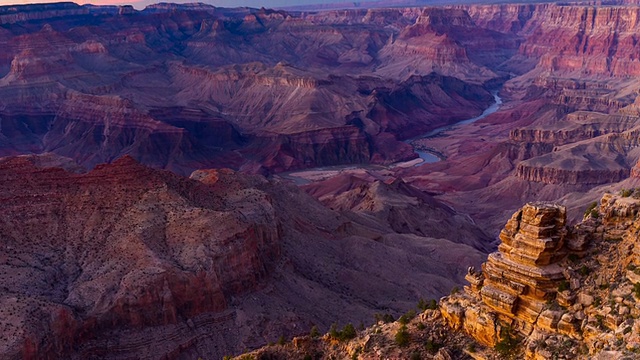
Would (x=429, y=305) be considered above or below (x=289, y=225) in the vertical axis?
above

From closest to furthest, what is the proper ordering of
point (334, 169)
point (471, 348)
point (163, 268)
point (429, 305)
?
1. point (471, 348)
2. point (429, 305)
3. point (163, 268)
4. point (334, 169)

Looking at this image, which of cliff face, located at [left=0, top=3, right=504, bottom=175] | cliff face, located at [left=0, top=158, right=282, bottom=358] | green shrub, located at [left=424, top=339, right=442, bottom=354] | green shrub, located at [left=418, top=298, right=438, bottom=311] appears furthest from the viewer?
cliff face, located at [left=0, top=3, right=504, bottom=175]

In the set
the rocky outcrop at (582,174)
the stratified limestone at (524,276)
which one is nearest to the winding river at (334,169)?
the rocky outcrop at (582,174)

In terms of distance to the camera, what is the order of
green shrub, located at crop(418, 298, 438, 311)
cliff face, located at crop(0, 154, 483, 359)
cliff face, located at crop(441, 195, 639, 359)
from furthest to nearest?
cliff face, located at crop(0, 154, 483, 359) → green shrub, located at crop(418, 298, 438, 311) → cliff face, located at crop(441, 195, 639, 359)

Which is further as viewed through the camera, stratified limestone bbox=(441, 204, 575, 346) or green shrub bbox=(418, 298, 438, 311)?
green shrub bbox=(418, 298, 438, 311)

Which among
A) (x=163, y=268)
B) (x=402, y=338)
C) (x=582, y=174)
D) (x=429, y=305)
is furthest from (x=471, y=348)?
(x=582, y=174)

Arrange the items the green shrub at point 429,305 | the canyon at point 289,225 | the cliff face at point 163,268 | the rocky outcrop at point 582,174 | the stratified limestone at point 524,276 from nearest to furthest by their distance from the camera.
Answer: the stratified limestone at point 524,276 < the canyon at point 289,225 < the green shrub at point 429,305 < the cliff face at point 163,268 < the rocky outcrop at point 582,174

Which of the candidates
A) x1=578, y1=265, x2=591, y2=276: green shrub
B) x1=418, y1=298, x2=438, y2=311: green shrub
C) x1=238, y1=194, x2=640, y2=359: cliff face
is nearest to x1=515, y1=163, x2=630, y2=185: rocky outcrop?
x1=418, y1=298, x2=438, y2=311: green shrub

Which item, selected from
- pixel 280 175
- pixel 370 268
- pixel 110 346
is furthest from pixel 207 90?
pixel 110 346

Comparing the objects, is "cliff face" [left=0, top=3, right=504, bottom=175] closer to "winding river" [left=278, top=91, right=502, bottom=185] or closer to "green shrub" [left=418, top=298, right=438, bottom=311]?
"winding river" [left=278, top=91, right=502, bottom=185]

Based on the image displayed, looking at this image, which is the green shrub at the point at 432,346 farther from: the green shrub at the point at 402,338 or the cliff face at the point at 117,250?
the cliff face at the point at 117,250

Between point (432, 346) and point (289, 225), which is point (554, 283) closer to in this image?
point (432, 346)

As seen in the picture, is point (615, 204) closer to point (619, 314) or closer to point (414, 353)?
point (619, 314)
